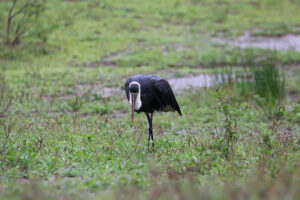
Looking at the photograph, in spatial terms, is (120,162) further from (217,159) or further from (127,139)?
(127,139)

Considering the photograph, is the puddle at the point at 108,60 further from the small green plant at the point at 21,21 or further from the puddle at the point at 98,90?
the puddle at the point at 98,90

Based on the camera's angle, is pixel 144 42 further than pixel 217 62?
Yes

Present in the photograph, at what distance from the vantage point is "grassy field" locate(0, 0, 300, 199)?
470 cm

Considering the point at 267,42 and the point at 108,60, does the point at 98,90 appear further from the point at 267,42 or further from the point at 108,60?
the point at 267,42

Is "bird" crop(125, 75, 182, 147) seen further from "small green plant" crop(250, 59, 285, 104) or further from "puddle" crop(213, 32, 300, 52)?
"puddle" crop(213, 32, 300, 52)

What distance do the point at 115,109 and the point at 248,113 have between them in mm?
2927

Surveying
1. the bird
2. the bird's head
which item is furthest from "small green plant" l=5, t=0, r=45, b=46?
the bird's head

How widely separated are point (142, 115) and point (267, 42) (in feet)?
31.1

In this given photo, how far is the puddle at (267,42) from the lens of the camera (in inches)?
692

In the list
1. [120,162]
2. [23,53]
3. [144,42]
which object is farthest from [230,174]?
[144,42]

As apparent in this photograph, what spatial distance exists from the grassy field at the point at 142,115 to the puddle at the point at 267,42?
0.55 meters

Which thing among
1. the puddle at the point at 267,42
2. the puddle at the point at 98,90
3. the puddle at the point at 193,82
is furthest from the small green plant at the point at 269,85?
the puddle at the point at 267,42

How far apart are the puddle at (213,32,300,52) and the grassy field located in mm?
551

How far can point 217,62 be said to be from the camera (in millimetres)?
15320
